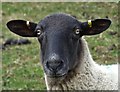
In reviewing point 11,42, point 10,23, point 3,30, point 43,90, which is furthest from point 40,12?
point 10,23

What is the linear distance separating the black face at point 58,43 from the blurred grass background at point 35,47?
13.4ft

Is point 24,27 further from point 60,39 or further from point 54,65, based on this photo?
point 54,65

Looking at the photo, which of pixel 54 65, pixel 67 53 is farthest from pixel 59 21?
pixel 54 65

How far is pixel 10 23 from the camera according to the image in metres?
8.09

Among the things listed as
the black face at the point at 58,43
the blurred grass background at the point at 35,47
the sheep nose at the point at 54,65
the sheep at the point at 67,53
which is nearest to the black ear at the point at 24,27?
the sheep at the point at 67,53

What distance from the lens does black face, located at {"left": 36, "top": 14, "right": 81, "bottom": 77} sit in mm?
6758

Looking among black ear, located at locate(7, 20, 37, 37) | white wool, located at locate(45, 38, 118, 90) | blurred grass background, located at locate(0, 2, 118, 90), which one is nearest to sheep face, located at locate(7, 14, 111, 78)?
black ear, located at locate(7, 20, 37, 37)

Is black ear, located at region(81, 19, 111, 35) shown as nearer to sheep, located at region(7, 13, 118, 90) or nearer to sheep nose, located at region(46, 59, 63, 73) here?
sheep, located at region(7, 13, 118, 90)

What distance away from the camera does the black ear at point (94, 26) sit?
767 cm

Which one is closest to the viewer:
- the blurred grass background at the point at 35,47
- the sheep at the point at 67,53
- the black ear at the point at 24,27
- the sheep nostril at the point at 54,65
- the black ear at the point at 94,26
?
the sheep nostril at the point at 54,65

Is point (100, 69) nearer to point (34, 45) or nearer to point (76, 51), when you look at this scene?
point (76, 51)

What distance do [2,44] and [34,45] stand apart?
1167 millimetres

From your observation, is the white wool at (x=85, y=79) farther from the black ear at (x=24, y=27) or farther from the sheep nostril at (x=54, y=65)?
the black ear at (x=24, y=27)

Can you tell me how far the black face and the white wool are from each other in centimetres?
20
